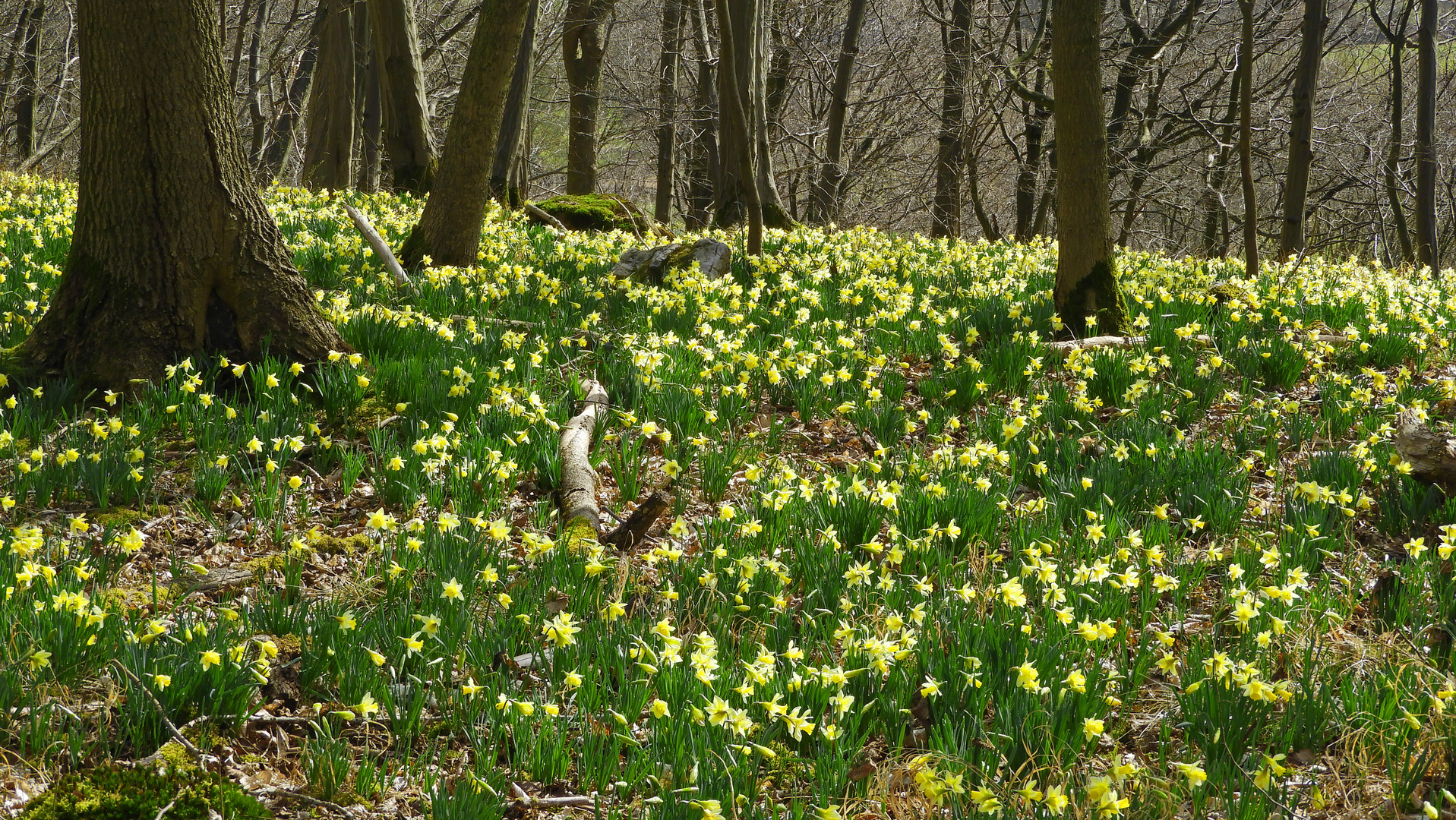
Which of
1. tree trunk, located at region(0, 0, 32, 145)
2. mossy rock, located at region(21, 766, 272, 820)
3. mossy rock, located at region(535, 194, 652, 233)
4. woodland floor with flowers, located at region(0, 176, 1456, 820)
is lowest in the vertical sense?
mossy rock, located at region(21, 766, 272, 820)

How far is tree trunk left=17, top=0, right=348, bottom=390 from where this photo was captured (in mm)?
3844

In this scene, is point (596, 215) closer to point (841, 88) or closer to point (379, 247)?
point (379, 247)

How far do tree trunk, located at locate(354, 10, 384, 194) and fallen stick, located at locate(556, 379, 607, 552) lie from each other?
10.7 meters

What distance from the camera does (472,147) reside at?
6.40 meters

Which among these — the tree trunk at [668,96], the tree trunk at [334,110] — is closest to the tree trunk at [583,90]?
the tree trunk at [668,96]

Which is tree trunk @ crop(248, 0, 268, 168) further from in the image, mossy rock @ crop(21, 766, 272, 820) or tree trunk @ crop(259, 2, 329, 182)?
mossy rock @ crop(21, 766, 272, 820)

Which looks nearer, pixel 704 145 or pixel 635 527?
pixel 635 527

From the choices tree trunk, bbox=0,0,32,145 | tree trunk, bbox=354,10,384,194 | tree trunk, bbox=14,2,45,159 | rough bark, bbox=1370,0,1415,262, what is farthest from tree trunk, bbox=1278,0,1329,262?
tree trunk, bbox=14,2,45,159

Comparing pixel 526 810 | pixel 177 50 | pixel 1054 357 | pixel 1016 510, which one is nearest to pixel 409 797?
pixel 526 810

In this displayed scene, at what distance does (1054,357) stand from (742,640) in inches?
132

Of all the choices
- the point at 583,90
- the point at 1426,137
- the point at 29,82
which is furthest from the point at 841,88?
the point at 29,82

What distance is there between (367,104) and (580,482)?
13146mm

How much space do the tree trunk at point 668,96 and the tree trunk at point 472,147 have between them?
7.98m

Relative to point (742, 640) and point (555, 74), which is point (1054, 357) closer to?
point (742, 640)
